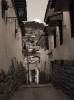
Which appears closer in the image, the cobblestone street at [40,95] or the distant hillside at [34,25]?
the cobblestone street at [40,95]

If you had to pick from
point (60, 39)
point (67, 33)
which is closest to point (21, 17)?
point (60, 39)

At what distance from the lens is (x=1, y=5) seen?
30.7ft

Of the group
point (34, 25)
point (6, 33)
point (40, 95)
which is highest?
Result: point (34, 25)

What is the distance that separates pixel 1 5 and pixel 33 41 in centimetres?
2754

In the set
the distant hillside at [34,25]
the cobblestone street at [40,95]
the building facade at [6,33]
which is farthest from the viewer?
the distant hillside at [34,25]

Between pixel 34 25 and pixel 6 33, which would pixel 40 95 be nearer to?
pixel 6 33

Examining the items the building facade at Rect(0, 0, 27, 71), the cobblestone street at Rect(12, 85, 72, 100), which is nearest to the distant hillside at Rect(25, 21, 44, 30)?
the cobblestone street at Rect(12, 85, 72, 100)

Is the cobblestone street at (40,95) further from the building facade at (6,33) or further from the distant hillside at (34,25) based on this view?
the distant hillside at (34,25)

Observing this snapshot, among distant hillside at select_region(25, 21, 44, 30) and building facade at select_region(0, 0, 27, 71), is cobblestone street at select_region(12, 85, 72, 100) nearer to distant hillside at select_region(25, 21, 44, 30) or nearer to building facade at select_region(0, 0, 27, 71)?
building facade at select_region(0, 0, 27, 71)

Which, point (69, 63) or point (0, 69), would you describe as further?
point (69, 63)

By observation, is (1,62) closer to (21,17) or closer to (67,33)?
(67,33)

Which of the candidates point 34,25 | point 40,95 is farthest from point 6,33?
point 34,25

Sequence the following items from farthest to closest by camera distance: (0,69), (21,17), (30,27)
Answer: (30,27) → (21,17) → (0,69)

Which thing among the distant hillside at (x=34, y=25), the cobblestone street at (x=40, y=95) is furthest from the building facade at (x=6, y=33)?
the distant hillside at (x=34, y=25)
